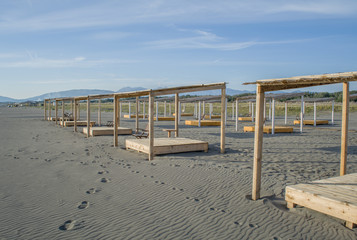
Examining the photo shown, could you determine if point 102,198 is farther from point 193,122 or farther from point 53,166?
point 193,122

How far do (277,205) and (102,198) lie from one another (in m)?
3.03

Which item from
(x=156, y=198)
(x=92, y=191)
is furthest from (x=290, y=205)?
(x=92, y=191)

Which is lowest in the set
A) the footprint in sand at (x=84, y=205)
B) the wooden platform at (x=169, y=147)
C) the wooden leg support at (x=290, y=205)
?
the footprint in sand at (x=84, y=205)

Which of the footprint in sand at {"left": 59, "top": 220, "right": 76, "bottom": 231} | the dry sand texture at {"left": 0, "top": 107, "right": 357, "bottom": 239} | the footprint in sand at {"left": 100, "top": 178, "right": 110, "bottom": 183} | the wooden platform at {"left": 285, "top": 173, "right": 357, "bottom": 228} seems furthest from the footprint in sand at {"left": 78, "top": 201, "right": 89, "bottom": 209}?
the wooden platform at {"left": 285, "top": 173, "right": 357, "bottom": 228}

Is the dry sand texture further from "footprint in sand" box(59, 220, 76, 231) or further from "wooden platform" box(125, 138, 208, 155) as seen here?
"wooden platform" box(125, 138, 208, 155)

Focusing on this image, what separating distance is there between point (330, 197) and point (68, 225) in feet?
12.3

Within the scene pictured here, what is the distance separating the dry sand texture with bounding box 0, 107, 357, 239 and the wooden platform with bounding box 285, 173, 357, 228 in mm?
205

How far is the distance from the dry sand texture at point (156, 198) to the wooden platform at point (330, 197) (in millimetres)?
205

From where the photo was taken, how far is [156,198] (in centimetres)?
540

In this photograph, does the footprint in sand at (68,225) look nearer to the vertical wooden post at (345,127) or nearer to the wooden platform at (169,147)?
the wooden platform at (169,147)

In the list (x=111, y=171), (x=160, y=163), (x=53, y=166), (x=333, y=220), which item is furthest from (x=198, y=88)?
(x=333, y=220)

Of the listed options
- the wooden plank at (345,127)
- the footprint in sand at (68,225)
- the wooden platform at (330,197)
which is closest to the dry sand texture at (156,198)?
the footprint in sand at (68,225)

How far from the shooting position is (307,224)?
4.33 metres

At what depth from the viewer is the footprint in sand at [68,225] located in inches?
161
